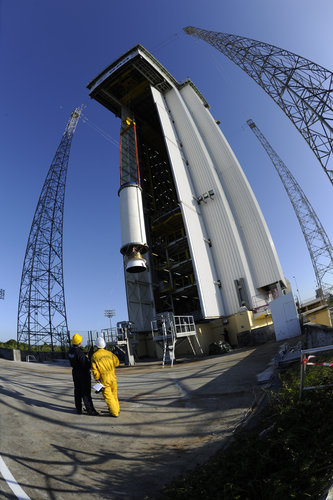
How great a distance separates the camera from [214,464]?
3.05m

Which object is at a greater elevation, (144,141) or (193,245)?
(144,141)

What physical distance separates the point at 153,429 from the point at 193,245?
17625 mm

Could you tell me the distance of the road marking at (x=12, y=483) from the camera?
269 centimetres

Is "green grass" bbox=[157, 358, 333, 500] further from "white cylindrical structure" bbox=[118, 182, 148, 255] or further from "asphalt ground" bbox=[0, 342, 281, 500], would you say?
"white cylindrical structure" bbox=[118, 182, 148, 255]

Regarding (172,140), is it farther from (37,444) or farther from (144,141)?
(37,444)

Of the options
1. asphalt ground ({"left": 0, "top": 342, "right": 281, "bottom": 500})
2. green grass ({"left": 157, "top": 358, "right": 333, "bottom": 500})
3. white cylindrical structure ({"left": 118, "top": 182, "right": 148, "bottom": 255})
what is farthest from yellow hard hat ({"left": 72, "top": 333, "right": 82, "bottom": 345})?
white cylindrical structure ({"left": 118, "top": 182, "right": 148, "bottom": 255})

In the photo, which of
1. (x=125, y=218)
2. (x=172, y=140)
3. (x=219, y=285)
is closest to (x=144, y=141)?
(x=172, y=140)

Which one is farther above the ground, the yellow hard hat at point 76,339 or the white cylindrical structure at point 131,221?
the white cylindrical structure at point 131,221

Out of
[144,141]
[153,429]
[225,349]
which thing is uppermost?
[144,141]

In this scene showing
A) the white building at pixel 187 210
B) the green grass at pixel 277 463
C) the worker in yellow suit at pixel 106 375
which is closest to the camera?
the green grass at pixel 277 463

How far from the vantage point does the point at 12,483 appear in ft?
9.54

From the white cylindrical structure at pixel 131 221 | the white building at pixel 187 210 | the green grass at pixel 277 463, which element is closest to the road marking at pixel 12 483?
the green grass at pixel 277 463

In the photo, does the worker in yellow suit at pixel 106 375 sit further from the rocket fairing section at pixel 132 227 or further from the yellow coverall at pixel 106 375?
the rocket fairing section at pixel 132 227

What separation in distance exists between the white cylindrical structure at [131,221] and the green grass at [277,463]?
18.4m
